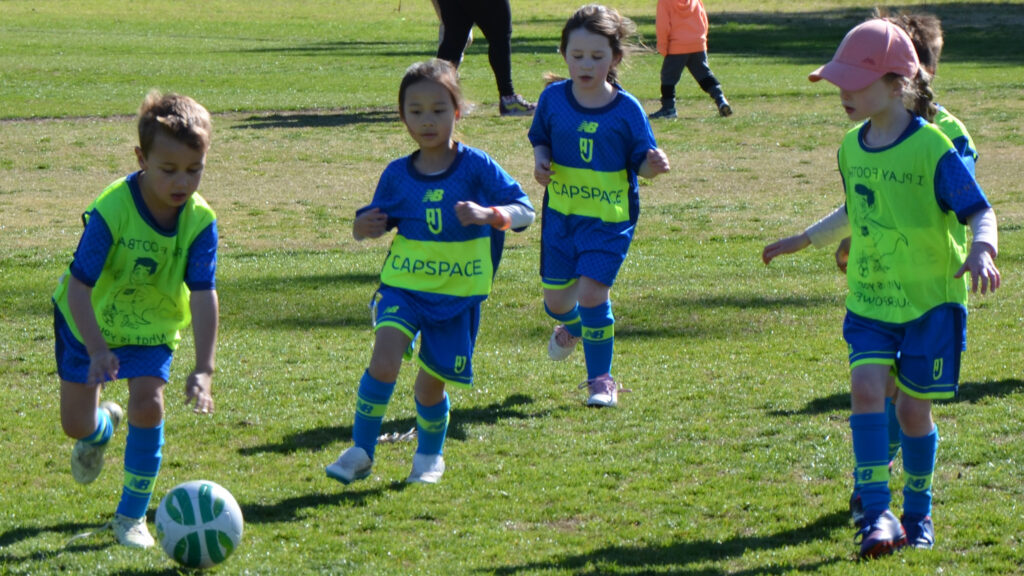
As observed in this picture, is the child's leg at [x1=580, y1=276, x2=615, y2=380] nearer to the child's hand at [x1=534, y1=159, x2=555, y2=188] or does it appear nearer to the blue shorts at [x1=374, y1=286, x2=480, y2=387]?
the child's hand at [x1=534, y1=159, x2=555, y2=188]

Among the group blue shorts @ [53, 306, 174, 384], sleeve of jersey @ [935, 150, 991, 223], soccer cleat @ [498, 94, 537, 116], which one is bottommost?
soccer cleat @ [498, 94, 537, 116]

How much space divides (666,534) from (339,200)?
838cm

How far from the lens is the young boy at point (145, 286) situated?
4.23m

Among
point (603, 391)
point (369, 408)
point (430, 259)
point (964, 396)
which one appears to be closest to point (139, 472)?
point (369, 408)

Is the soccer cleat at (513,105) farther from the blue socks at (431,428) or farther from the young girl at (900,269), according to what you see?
the young girl at (900,269)

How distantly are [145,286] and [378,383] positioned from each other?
982 mm

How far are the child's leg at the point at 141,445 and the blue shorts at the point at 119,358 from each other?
34 millimetres

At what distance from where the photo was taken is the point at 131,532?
4414 mm

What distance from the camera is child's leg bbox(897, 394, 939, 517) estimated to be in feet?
14.3

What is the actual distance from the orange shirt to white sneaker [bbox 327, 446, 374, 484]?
11.7 metres

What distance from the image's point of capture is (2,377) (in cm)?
684

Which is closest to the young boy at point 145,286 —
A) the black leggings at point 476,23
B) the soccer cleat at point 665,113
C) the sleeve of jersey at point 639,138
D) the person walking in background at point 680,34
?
the sleeve of jersey at point 639,138

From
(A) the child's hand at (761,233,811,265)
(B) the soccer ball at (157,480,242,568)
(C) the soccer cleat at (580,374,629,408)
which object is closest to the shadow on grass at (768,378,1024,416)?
(C) the soccer cleat at (580,374,629,408)

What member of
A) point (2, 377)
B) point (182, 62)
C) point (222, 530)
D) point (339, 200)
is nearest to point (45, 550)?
point (222, 530)
